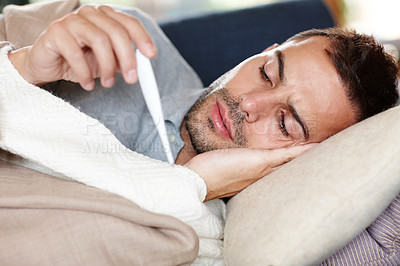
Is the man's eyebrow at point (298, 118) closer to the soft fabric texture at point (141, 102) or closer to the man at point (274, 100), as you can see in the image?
the man at point (274, 100)

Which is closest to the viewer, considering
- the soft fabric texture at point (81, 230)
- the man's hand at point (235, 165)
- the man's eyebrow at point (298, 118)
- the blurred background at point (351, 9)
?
the soft fabric texture at point (81, 230)

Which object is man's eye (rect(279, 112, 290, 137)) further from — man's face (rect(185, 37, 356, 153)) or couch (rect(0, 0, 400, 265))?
couch (rect(0, 0, 400, 265))

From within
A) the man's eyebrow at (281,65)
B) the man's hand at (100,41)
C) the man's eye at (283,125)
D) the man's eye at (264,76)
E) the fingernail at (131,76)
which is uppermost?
the man's hand at (100,41)

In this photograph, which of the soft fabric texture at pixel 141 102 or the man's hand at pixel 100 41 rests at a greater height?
the man's hand at pixel 100 41

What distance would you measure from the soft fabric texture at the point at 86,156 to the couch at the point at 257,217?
→ 33 mm

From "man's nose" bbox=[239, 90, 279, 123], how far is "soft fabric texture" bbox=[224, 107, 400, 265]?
0.27 meters

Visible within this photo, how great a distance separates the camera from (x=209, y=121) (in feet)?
3.49

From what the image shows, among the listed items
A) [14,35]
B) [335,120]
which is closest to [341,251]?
[335,120]

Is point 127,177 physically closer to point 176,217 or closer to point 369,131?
point 176,217

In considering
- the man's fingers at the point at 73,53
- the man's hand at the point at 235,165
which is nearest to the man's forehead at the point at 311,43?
the man's hand at the point at 235,165

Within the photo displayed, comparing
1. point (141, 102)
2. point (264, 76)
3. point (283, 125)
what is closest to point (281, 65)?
point (264, 76)

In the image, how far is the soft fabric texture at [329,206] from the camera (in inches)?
25.2

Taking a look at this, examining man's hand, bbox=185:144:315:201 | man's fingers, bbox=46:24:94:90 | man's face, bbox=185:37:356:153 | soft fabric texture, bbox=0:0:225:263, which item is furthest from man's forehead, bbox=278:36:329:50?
man's fingers, bbox=46:24:94:90

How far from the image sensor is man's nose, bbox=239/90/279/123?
38.7 inches
